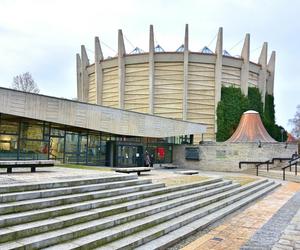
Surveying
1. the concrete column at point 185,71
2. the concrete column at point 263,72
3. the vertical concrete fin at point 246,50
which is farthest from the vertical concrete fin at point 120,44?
the concrete column at point 263,72

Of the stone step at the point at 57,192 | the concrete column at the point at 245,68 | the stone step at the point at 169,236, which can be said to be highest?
the concrete column at the point at 245,68

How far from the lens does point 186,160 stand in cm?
3081

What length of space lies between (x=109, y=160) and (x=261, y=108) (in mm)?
25136

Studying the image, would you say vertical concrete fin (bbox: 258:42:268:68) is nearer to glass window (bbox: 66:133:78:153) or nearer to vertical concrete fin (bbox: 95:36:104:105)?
vertical concrete fin (bbox: 95:36:104:105)

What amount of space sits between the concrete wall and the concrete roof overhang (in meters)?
2.89

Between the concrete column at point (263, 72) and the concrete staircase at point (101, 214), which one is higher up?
the concrete column at point (263, 72)

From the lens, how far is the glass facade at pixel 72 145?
1917cm

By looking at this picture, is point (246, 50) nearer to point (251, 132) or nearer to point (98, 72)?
point (251, 132)

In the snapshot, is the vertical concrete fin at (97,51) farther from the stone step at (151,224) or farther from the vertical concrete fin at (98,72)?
the stone step at (151,224)

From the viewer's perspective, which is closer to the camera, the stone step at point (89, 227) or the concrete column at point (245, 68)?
the stone step at point (89, 227)

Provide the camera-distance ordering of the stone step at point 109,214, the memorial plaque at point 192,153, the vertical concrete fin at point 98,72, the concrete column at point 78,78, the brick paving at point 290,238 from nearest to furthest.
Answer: the stone step at point 109,214
the brick paving at point 290,238
the memorial plaque at point 192,153
the vertical concrete fin at point 98,72
the concrete column at point 78,78

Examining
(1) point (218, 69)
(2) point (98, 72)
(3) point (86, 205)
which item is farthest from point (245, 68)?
(3) point (86, 205)

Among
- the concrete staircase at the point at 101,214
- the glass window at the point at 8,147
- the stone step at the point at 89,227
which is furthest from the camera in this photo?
the glass window at the point at 8,147

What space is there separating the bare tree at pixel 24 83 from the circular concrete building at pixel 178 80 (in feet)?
31.2
